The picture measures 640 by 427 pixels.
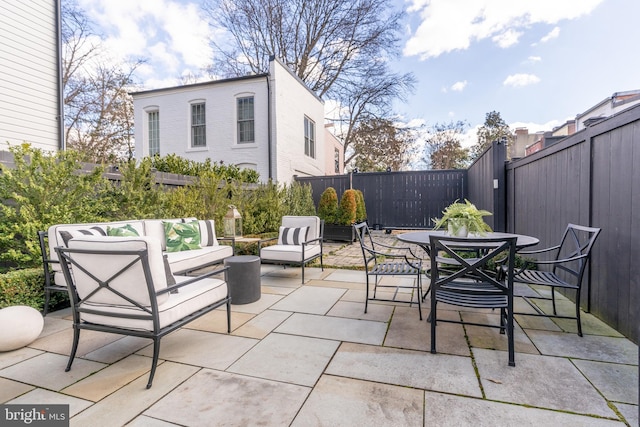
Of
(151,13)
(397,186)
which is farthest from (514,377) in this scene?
(151,13)

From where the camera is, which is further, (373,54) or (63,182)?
(373,54)

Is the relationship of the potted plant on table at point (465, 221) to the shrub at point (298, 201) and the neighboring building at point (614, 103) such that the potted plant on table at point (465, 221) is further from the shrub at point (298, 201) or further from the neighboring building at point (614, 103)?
the neighboring building at point (614, 103)

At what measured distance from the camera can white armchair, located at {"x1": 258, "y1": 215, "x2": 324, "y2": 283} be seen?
4.29 m

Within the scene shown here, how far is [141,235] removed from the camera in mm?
3863

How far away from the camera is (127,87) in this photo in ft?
44.8

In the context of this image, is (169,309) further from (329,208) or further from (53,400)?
(329,208)

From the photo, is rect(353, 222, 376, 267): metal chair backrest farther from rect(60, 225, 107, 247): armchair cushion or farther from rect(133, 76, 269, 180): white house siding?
rect(133, 76, 269, 180): white house siding

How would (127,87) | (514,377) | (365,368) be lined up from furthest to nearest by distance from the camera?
1. (127,87)
2. (365,368)
3. (514,377)

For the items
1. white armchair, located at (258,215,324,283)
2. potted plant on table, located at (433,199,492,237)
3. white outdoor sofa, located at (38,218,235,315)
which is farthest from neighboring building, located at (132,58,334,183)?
potted plant on table, located at (433,199,492,237)

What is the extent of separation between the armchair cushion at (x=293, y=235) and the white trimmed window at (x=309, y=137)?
710cm

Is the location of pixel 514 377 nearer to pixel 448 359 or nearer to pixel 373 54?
pixel 448 359

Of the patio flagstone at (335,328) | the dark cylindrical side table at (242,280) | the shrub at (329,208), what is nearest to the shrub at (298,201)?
the shrub at (329,208)

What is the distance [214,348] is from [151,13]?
39.0ft

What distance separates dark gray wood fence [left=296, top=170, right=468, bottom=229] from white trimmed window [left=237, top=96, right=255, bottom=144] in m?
2.19
